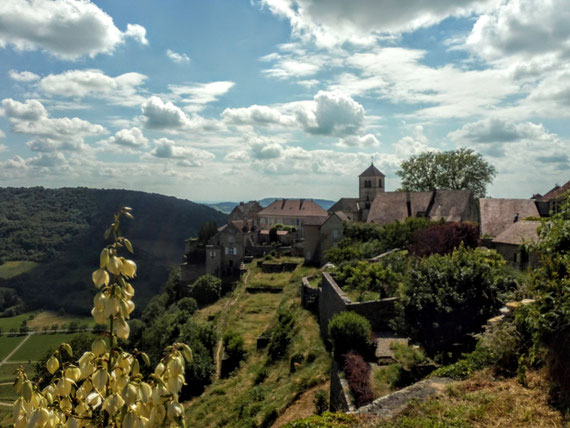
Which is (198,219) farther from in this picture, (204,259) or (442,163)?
(442,163)

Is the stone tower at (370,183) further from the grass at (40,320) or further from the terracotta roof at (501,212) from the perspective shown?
the grass at (40,320)

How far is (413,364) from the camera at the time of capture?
11328mm

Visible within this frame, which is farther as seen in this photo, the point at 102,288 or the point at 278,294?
the point at 278,294

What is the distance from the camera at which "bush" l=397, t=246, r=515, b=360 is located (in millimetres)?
11453

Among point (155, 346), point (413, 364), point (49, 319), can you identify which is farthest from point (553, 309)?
point (49, 319)

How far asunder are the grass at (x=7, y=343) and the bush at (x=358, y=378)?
279 feet

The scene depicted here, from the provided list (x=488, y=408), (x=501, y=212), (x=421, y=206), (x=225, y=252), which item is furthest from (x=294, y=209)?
(x=488, y=408)

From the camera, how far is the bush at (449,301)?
11.5 m

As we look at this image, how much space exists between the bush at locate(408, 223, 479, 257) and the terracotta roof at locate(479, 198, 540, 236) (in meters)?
6.17

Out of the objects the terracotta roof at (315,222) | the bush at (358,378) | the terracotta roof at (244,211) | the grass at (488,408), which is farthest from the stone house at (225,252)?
the grass at (488,408)


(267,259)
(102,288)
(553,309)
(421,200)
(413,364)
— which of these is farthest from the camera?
(267,259)

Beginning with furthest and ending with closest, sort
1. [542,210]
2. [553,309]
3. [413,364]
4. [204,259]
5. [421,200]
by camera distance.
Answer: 1. [204,259]
2. [421,200]
3. [542,210]
4. [413,364]
5. [553,309]

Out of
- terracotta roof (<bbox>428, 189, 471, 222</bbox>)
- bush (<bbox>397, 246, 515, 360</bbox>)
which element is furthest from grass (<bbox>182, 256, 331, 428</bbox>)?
terracotta roof (<bbox>428, 189, 471, 222</bbox>)

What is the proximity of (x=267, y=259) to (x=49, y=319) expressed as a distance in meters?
79.9
